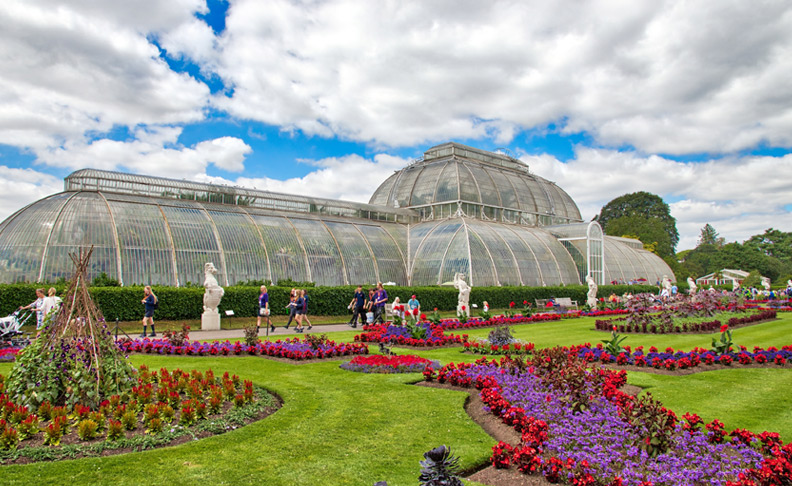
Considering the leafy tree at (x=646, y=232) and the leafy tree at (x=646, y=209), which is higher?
the leafy tree at (x=646, y=209)

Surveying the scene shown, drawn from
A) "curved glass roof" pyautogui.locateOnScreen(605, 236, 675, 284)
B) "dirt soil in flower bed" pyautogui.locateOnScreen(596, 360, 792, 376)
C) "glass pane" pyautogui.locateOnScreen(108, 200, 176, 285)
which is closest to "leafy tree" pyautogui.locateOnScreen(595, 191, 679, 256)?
"curved glass roof" pyautogui.locateOnScreen(605, 236, 675, 284)

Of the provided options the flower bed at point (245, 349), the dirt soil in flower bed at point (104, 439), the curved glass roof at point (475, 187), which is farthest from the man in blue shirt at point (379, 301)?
the curved glass roof at point (475, 187)

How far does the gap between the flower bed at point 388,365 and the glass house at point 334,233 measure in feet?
57.5

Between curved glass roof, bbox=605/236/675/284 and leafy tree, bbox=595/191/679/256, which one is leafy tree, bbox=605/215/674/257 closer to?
leafy tree, bbox=595/191/679/256

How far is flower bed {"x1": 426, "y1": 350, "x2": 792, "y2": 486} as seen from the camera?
5.01 meters

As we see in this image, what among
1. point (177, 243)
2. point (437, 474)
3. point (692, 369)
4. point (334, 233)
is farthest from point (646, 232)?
point (437, 474)

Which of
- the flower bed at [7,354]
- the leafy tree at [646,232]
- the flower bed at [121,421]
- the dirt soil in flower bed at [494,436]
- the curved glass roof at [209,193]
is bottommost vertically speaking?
the dirt soil in flower bed at [494,436]

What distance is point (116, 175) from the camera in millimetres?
31203

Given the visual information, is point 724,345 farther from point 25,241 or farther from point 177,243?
point 25,241

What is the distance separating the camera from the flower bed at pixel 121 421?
593 centimetres

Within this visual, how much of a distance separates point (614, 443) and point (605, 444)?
0.10 metres

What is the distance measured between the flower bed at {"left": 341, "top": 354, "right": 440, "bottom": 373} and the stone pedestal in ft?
34.6

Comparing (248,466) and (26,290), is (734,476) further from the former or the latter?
(26,290)

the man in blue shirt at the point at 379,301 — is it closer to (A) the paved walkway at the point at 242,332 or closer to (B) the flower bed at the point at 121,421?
(A) the paved walkway at the point at 242,332
